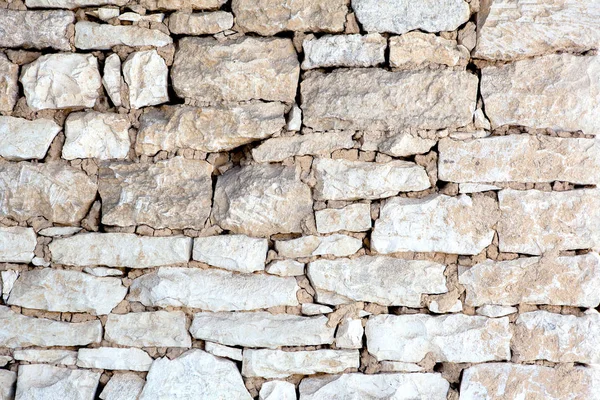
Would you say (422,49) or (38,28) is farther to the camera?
(38,28)

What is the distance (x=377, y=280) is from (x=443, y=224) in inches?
13.7

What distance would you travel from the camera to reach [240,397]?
97.5 inches

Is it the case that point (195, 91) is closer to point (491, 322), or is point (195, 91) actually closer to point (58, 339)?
point (58, 339)

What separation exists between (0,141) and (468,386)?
2.19 metres

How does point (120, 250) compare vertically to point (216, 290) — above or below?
above

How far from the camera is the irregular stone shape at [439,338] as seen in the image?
242cm

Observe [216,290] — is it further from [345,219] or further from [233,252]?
[345,219]

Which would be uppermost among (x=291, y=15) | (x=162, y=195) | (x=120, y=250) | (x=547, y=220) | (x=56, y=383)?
(x=291, y=15)

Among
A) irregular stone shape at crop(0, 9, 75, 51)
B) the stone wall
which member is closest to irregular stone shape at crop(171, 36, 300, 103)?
the stone wall

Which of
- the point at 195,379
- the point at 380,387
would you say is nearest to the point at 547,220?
the point at 380,387

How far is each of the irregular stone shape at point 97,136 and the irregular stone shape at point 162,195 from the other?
0.08 metres

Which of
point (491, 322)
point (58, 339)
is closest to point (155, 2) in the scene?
point (58, 339)

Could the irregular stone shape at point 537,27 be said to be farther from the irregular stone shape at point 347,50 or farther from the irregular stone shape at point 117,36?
the irregular stone shape at point 117,36

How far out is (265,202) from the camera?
2488mm
